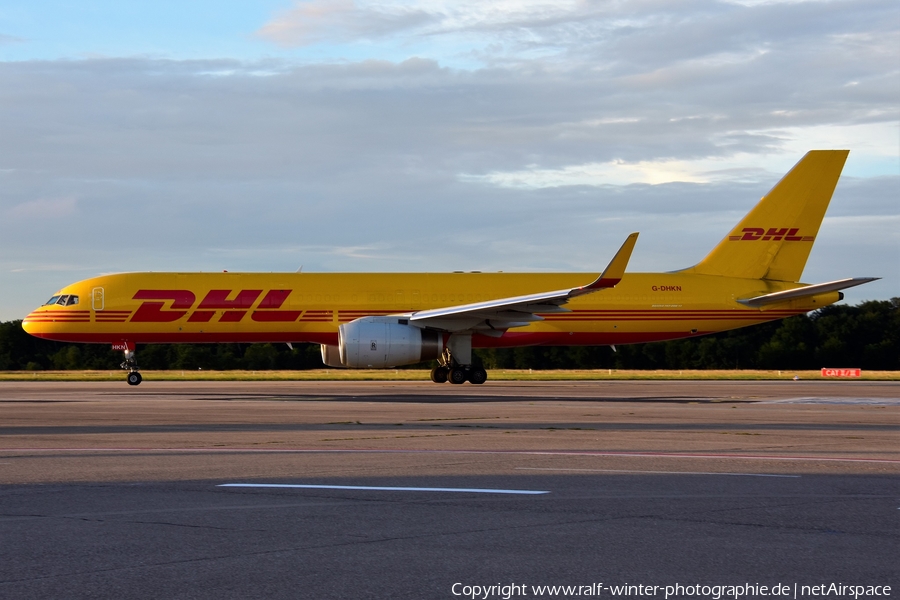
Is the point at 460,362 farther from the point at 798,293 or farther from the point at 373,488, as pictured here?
the point at 373,488

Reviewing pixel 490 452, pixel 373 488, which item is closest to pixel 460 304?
pixel 490 452

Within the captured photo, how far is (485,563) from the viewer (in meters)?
5.50

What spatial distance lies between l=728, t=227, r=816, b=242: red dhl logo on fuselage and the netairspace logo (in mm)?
34191

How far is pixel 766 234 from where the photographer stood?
37.8m

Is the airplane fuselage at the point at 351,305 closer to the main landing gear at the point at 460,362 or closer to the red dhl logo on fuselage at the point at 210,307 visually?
the red dhl logo on fuselage at the point at 210,307

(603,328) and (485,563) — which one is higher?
(603,328)

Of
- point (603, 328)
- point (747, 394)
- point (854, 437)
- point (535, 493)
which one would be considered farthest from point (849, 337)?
point (535, 493)

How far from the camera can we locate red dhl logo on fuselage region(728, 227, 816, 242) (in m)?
37.8

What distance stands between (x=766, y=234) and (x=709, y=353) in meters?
37.0

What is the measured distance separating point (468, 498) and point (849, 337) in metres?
69.5

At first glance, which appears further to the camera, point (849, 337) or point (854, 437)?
point (849, 337)

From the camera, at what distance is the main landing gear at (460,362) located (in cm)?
3247

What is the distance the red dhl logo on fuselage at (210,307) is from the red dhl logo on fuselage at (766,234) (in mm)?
16991

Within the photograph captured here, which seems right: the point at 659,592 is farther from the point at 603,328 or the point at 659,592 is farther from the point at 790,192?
the point at 790,192
